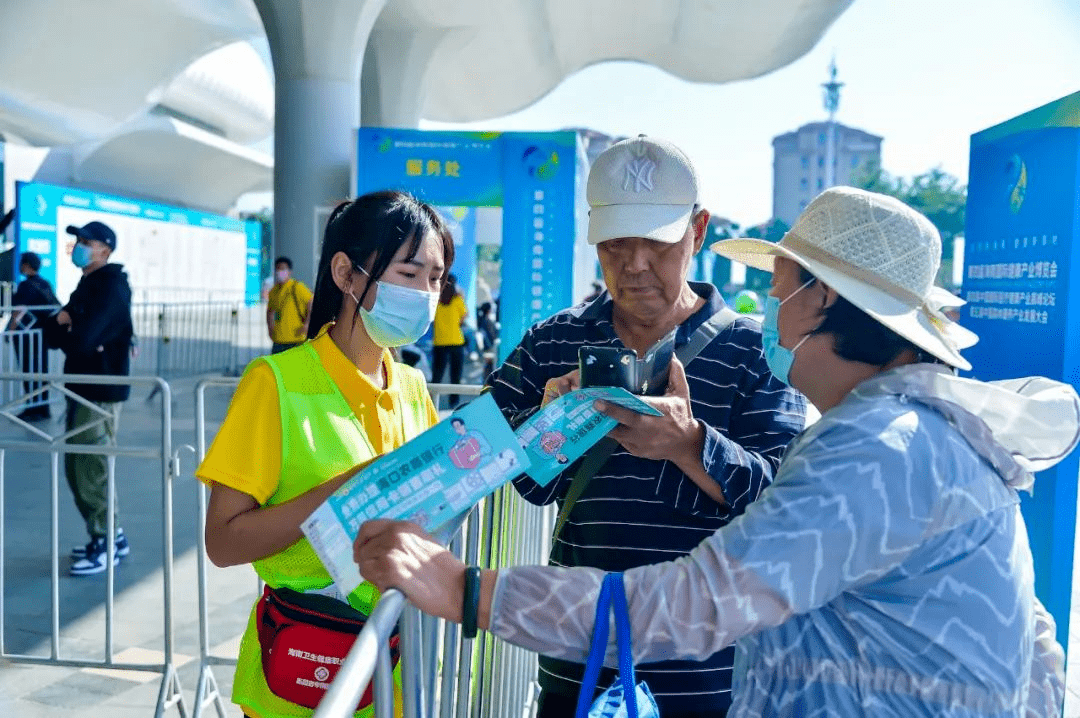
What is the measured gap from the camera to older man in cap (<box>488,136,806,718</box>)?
182cm

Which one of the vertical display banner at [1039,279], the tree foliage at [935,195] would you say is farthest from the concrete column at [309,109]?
the tree foliage at [935,195]

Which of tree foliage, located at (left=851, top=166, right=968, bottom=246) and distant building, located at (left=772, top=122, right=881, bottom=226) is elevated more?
distant building, located at (left=772, top=122, right=881, bottom=226)

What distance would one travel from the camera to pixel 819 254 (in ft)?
4.46

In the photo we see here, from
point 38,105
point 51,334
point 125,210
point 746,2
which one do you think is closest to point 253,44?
point 38,105

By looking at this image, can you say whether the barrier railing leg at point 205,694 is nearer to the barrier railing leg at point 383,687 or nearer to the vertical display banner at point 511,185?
Answer: the barrier railing leg at point 383,687

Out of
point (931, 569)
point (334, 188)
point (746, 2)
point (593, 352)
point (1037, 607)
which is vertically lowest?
point (1037, 607)

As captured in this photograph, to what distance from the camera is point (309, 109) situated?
32.8ft

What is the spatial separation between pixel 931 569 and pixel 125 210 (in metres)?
26.0

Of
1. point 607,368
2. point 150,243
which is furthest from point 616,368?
point 150,243

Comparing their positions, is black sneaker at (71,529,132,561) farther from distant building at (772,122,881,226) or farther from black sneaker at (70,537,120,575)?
distant building at (772,122,881,226)

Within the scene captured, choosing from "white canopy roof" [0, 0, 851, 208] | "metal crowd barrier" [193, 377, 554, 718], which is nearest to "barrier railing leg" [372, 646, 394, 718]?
"metal crowd barrier" [193, 377, 554, 718]

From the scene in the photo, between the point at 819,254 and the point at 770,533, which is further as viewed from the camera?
the point at 819,254

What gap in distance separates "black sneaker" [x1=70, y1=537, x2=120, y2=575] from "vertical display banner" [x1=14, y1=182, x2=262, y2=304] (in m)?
14.3

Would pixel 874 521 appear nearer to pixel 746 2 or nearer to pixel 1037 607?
pixel 1037 607
